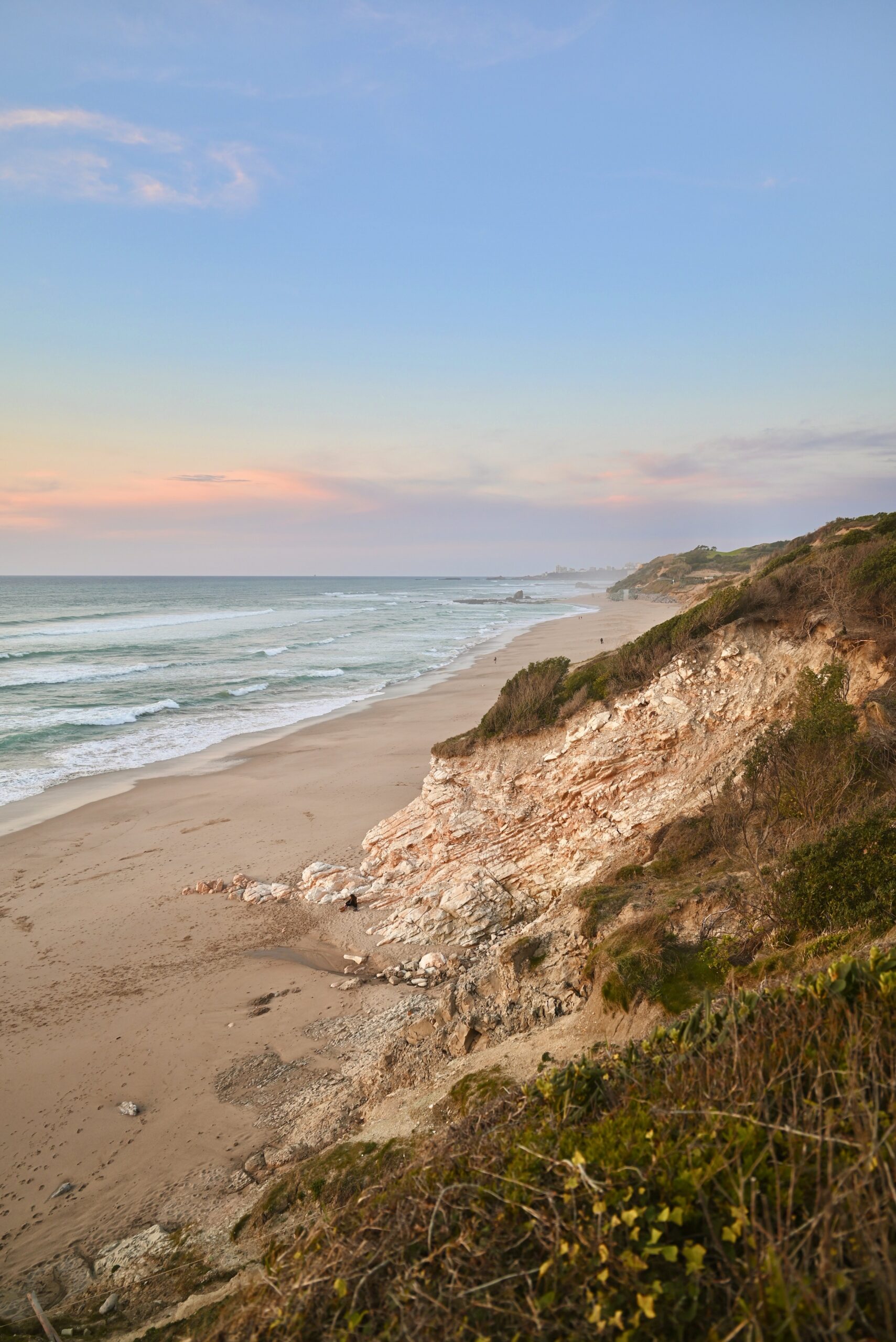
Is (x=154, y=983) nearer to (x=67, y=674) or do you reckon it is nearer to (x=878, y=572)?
(x=878, y=572)

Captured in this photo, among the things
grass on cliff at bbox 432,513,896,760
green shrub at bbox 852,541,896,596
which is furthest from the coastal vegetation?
green shrub at bbox 852,541,896,596

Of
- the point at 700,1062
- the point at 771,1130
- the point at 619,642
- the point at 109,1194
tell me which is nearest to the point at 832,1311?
the point at 771,1130

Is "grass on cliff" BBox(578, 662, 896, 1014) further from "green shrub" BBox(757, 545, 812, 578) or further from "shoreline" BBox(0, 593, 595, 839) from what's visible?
"shoreline" BBox(0, 593, 595, 839)

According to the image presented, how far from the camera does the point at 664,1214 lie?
2932 millimetres

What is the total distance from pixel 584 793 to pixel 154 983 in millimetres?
8447

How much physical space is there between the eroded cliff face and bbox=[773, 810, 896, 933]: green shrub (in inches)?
151

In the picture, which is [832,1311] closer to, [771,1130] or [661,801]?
[771,1130]

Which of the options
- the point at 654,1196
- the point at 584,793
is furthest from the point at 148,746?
the point at 654,1196

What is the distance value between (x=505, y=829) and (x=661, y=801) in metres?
3.22

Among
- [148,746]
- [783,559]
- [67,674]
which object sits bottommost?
[148,746]

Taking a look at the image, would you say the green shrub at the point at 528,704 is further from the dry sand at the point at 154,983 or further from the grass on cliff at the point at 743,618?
the dry sand at the point at 154,983

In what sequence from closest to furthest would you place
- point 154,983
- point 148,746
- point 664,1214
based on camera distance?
1. point 664,1214
2. point 154,983
3. point 148,746

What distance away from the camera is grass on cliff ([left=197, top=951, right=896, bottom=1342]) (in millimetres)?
2645

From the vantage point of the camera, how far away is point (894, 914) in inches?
248
